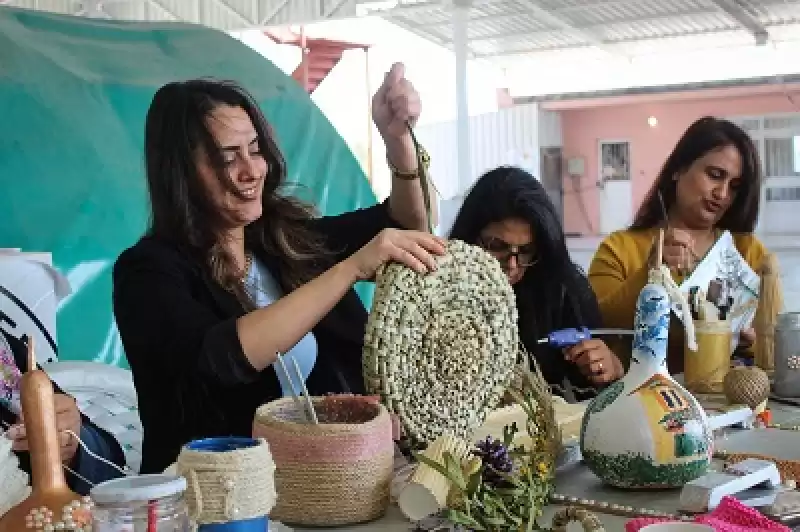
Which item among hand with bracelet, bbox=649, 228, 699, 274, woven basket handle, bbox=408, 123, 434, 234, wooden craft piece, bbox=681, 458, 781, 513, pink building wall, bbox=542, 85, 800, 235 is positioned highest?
pink building wall, bbox=542, 85, 800, 235

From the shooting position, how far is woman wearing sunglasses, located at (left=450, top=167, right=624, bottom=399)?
67.1 inches

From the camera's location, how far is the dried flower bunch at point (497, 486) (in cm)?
92

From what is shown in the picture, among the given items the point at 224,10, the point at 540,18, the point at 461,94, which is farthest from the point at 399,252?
the point at 540,18

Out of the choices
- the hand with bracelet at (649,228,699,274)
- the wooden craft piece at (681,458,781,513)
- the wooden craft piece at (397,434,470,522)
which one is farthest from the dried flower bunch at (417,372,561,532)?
the hand with bracelet at (649,228,699,274)

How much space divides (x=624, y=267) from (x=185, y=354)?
1.16 metres

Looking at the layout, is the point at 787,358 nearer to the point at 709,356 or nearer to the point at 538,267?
the point at 709,356

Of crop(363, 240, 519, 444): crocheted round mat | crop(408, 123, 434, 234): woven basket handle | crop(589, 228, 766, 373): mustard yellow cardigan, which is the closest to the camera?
crop(363, 240, 519, 444): crocheted round mat

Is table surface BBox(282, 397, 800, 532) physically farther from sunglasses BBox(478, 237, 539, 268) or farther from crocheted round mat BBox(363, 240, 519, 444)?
sunglasses BBox(478, 237, 539, 268)

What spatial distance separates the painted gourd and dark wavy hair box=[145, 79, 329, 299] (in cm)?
62

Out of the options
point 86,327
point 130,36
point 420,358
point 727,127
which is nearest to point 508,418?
point 420,358

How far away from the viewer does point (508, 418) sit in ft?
4.47

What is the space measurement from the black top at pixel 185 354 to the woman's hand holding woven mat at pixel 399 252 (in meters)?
0.18

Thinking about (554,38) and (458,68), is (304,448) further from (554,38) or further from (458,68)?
(554,38)

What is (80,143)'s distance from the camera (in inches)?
107
